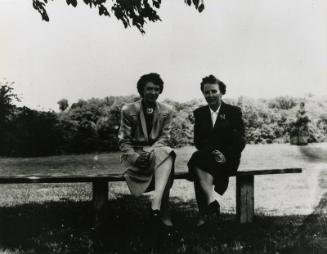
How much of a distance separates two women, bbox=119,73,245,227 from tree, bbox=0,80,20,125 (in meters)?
10.4

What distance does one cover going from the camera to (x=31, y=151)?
15398mm

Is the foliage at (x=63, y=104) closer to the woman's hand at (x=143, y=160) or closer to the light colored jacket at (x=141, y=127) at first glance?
the light colored jacket at (x=141, y=127)

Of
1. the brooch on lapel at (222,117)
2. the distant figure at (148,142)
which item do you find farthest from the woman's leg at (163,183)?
the brooch on lapel at (222,117)

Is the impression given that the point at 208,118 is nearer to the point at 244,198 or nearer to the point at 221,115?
the point at 221,115

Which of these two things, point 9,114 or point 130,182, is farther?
point 9,114

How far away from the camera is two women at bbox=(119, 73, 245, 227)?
4.41 meters

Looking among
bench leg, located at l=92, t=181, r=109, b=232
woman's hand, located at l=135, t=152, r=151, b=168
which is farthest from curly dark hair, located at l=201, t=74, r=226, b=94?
bench leg, located at l=92, t=181, r=109, b=232

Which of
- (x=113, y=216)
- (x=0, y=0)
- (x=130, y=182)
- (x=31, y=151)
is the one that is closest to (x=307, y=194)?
(x=113, y=216)

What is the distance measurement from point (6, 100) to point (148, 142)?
420 inches

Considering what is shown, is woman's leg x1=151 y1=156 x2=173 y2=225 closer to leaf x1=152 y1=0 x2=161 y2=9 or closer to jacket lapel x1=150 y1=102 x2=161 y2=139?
jacket lapel x1=150 y1=102 x2=161 y2=139

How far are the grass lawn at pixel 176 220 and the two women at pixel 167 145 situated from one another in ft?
1.33

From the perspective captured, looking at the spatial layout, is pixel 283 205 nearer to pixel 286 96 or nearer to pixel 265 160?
pixel 265 160

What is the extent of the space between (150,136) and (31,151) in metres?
11.3

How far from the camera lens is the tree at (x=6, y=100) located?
14.3 meters
